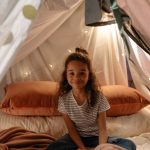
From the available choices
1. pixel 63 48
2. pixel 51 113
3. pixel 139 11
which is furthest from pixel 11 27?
pixel 63 48

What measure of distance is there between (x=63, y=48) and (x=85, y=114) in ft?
2.68

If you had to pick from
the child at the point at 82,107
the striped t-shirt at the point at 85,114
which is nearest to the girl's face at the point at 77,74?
the child at the point at 82,107

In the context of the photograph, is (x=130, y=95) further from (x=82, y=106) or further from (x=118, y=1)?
(x=118, y=1)

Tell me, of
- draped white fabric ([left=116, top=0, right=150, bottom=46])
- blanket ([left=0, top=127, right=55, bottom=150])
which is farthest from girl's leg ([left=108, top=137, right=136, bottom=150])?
draped white fabric ([left=116, top=0, right=150, bottom=46])

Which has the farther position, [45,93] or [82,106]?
[45,93]

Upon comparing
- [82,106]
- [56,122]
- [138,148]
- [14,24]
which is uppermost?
[14,24]

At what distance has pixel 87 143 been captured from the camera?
1.71 metres

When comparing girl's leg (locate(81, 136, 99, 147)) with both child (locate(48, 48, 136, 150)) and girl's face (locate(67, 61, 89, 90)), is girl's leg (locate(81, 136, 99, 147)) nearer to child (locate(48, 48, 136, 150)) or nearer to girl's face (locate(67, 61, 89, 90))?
child (locate(48, 48, 136, 150))

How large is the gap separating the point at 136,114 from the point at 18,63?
950 millimetres

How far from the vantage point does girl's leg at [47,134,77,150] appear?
156 centimetres

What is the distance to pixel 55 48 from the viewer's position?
93.7 inches

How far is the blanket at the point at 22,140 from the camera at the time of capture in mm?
1474

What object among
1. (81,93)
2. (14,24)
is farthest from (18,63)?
(14,24)

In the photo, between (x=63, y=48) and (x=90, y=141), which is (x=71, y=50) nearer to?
(x=63, y=48)
